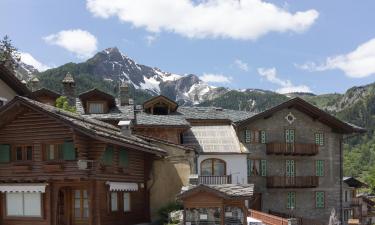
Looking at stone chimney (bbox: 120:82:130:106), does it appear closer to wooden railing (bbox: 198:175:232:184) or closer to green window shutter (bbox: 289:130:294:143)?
green window shutter (bbox: 289:130:294:143)

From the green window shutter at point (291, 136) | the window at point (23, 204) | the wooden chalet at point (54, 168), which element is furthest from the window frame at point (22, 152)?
the green window shutter at point (291, 136)

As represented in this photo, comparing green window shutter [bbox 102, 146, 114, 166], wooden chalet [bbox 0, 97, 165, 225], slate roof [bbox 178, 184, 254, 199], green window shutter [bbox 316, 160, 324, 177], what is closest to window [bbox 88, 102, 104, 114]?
wooden chalet [bbox 0, 97, 165, 225]

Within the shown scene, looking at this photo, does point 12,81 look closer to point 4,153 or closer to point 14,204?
point 4,153

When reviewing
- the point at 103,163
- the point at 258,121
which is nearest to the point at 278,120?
the point at 258,121

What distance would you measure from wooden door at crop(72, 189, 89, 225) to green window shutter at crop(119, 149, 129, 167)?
118 inches

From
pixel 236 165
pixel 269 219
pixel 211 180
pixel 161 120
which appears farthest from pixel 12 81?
pixel 269 219

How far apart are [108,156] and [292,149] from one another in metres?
22.6

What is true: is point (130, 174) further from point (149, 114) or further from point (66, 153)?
point (149, 114)

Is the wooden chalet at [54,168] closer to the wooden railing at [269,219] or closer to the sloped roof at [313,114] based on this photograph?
the wooden railing at [269,219]

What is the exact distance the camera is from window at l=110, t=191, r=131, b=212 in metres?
31.4

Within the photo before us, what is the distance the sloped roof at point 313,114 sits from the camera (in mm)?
49197

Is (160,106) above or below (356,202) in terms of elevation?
above

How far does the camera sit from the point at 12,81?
38.3 meters

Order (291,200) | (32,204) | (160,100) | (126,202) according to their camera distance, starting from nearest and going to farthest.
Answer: (32,204) < (126,202) < (160,100) < (291,200)
